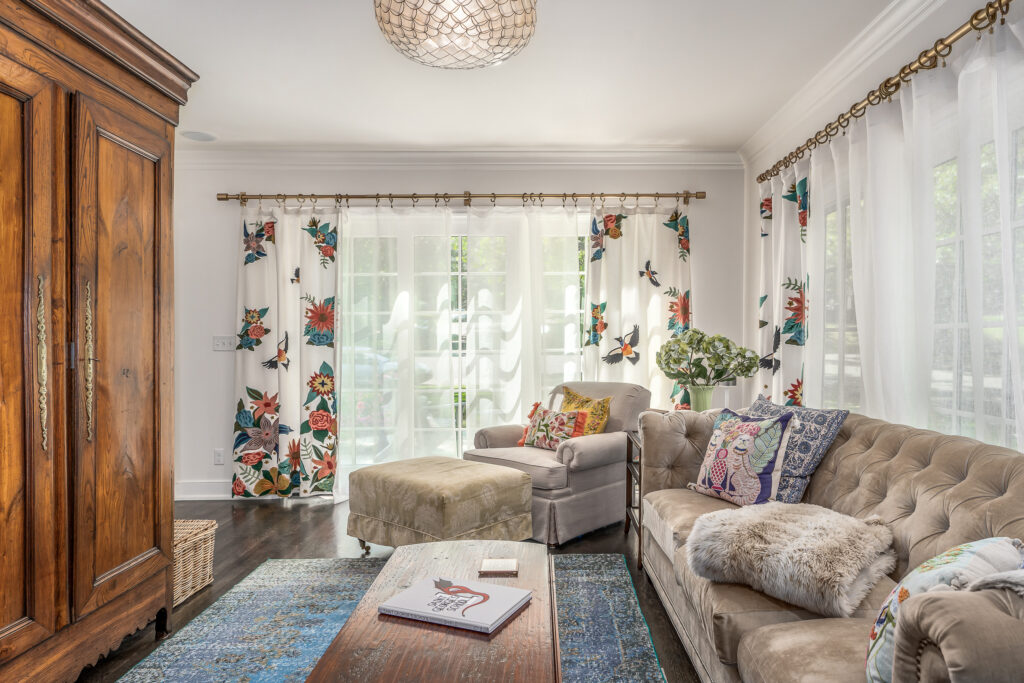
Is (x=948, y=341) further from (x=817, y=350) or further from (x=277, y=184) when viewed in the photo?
(x=277, y=184)

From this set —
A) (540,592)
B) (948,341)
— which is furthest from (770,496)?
(540,592)

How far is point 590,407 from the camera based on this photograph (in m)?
4.14

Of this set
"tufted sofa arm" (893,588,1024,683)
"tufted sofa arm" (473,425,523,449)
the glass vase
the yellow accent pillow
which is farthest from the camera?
"tufted sofa arm" (473,425,523,449)

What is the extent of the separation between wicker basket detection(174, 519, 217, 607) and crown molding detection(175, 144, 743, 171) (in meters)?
2.82

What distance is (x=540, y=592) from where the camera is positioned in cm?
186

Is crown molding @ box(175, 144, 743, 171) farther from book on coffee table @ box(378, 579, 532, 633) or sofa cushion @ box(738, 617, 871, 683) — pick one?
sofa cushion @ box(738, 617, 871, 683)

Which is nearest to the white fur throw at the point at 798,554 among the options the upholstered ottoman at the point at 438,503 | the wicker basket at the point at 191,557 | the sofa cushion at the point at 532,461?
the upholstered ottoman at the point at 438,503

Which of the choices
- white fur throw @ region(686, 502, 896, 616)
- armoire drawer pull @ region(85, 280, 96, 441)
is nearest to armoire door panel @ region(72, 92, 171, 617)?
armoire drawer pull @ region(85, 280, 96, 441)

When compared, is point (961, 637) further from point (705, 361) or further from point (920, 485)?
point (705, 361)

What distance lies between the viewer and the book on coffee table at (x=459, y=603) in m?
1.62

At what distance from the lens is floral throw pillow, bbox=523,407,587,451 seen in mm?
4062

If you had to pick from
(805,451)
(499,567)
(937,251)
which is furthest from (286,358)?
(937,251)

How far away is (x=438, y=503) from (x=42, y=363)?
170cm

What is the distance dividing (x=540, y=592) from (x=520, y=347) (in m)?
2.99
